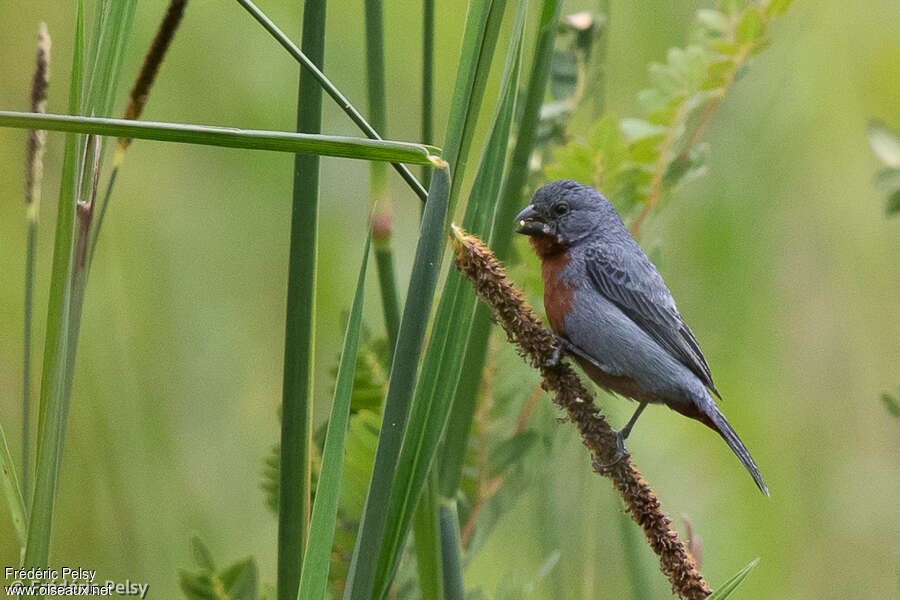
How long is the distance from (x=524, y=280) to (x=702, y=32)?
87 centimetres

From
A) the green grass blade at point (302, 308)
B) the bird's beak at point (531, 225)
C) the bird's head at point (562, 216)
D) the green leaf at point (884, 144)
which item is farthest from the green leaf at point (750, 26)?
the green grass blade at point (302, 308)

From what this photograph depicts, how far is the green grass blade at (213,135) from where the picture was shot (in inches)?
46.6

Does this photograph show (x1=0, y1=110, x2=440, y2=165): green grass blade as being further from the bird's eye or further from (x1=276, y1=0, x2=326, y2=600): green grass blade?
the bird's eye

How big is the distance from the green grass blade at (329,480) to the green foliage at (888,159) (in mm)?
1666

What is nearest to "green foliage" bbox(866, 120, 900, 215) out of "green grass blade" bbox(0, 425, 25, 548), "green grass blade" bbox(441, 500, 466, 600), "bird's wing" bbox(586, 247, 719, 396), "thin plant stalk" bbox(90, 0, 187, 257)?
"bird's wing" bbox(586, 247, 719, 396)

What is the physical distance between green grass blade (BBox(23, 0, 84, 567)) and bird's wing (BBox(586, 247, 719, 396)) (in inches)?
60.9

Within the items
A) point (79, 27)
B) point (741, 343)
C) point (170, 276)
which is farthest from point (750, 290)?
point (79, 27)

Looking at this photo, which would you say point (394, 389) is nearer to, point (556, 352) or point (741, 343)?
point (556, 352)

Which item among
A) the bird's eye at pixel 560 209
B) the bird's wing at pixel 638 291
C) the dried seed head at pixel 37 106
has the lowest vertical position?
the bird's wing at pixel 638 291

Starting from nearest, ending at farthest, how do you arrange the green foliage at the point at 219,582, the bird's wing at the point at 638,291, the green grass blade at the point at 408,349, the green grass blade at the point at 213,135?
the green grass blade at the point at 213,135 → the green grass blade at the point at 408,349 → the green foliage at the point at 219,582 → the bird's wing at the point at 638,291

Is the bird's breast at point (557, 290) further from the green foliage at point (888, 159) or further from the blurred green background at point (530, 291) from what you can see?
the green foliage at point (888, 159)

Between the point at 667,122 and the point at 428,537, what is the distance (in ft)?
4.43

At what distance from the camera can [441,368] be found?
4.89ft

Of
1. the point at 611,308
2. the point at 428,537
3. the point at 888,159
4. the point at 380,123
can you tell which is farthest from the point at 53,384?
the point at 888,159
